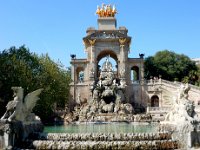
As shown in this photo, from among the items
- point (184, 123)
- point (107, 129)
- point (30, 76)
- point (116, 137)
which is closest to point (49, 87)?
point (30, 76)

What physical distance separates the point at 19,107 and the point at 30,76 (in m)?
17.5

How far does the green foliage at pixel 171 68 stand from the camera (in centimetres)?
7119

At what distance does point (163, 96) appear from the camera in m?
57.8

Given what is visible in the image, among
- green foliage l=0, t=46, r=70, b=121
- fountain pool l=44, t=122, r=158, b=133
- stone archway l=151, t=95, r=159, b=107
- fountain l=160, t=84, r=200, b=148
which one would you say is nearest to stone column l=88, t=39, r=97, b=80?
green foliage l=0, t=46, r=70, b=121

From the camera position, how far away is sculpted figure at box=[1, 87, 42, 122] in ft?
67.4

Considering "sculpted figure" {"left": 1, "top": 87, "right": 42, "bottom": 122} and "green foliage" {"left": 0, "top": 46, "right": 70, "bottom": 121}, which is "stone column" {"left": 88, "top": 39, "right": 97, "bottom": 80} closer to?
"green foliage" {"left": 0, "top": 46, "right": 70, "bottom": 121}

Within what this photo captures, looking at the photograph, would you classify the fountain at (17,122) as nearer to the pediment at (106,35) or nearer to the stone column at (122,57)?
the stone column at (122,57)

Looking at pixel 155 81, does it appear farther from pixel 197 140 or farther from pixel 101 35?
pixel 197 140

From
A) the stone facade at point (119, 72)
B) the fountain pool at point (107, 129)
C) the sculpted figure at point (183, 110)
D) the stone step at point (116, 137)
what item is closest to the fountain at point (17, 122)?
the stone step at point (116, 137)

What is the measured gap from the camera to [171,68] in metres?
71.6

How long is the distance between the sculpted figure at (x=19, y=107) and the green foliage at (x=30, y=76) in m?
11.5

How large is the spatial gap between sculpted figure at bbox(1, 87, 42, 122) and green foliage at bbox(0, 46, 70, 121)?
1150 cm

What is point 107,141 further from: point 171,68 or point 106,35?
point 171,68

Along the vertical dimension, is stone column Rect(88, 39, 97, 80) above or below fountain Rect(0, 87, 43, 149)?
above
